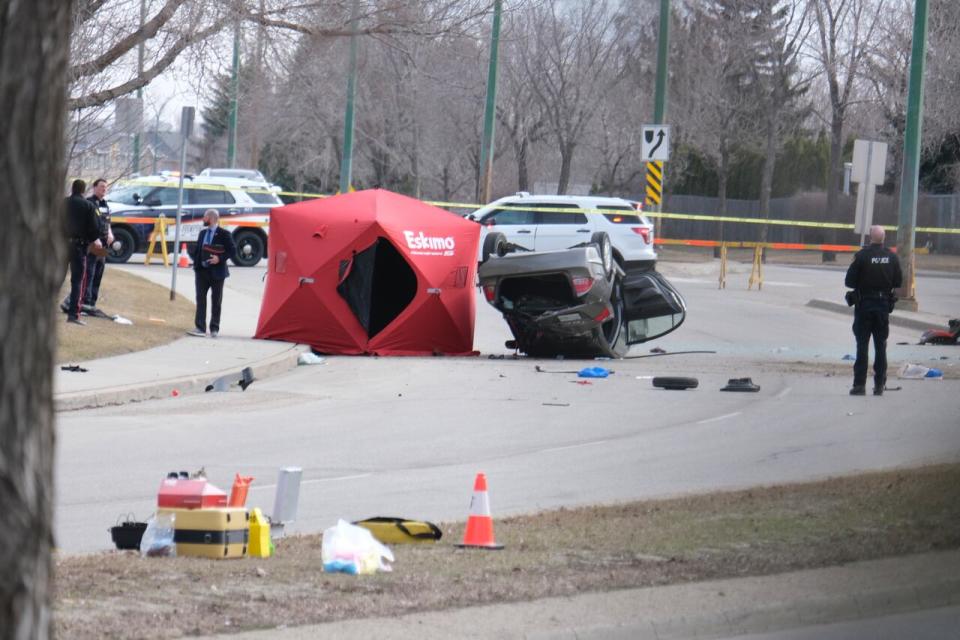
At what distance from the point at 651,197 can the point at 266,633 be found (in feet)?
107

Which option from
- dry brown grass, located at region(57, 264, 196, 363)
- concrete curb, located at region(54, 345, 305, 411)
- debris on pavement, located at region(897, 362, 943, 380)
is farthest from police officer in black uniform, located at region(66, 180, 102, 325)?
debris on pavement, located at region(897, 362, 943, 380)

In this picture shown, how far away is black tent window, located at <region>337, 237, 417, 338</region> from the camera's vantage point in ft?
64.1

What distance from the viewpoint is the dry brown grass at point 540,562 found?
602 centimetres

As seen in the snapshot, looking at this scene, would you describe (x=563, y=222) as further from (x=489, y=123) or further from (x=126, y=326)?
(x=126, y=326)

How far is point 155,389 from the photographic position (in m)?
14.8

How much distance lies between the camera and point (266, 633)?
5723mm

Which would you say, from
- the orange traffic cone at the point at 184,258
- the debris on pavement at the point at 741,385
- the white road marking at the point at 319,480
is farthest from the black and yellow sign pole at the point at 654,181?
the white road marking at the point at 319,480

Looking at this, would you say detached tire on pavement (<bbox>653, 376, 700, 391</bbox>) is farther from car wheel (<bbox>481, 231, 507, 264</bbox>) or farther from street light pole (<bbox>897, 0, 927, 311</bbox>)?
street light pole (<bbox>897, 0, 927, 311</bbox>)

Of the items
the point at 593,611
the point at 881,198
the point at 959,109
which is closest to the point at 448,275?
the point at 593,611

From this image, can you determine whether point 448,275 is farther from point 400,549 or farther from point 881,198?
point 881,198

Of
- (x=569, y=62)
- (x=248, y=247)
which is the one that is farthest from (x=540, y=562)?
(x=569, y=62)

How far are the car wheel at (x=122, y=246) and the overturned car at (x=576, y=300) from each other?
1444cm

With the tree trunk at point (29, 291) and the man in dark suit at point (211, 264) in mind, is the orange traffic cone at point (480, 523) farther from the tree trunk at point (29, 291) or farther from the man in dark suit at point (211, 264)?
the man in dark suit at point (211, 264)

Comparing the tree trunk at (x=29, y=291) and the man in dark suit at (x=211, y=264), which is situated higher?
the tree trunk at (x=29, y=291)
